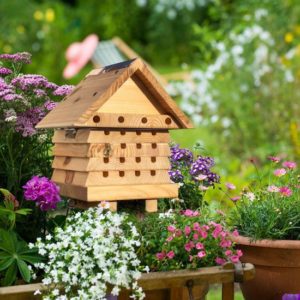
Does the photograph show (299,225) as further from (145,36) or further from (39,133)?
(145,36)

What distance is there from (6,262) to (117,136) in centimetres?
66

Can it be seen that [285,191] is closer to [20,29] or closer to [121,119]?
[121,119]

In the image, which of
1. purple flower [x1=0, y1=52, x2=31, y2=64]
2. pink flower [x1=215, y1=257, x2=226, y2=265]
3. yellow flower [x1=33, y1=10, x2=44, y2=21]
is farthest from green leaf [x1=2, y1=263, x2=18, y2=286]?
yellow flower [x1=33, y1=10, x2=44, y2=21]

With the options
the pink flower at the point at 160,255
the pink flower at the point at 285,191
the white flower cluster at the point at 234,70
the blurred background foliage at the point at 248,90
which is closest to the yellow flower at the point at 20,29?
the blurred background foliage at the point at 248,90

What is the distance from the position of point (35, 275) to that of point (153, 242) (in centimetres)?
48

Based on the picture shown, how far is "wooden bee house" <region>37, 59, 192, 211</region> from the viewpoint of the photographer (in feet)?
8.64

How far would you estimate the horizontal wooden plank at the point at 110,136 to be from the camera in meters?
2.65

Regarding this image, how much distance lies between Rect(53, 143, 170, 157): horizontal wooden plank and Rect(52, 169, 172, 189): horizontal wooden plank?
0.07 m

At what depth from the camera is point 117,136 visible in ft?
8.88

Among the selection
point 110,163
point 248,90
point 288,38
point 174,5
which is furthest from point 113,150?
point 174,5

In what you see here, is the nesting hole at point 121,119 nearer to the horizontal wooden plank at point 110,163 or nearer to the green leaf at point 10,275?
the horizontal wooden plank at point 110,163

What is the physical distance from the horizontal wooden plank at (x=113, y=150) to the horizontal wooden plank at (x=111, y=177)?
7cm

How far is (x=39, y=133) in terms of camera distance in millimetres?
2955

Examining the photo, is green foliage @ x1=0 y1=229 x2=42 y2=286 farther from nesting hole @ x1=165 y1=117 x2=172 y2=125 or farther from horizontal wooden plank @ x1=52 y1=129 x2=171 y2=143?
nesting hole @ x1=165 y1=117 x2=172 y2=125
